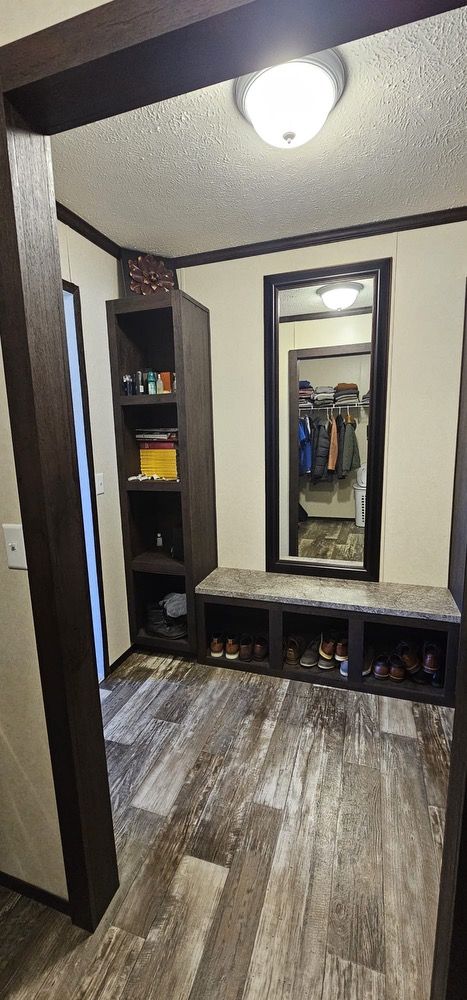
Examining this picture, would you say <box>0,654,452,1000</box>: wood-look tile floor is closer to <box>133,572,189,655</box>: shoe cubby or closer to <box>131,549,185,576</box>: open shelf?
<box>133,572,189,655</box>: shoe cubby

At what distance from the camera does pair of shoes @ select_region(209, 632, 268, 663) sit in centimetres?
247

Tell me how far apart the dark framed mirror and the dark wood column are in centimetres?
162

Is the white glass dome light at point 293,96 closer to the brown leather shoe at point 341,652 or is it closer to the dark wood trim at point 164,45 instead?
the dark wood trim at point 164,45

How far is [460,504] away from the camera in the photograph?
6.86 feet

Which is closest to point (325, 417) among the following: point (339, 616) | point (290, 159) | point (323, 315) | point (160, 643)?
point (323, 315)

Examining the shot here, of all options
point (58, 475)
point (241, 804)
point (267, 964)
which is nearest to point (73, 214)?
point (58, 475)

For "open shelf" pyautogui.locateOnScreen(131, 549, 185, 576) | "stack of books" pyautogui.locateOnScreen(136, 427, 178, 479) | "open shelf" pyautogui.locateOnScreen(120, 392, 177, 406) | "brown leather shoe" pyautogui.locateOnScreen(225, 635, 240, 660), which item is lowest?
"brown leather shoe" pyautogui.locateOnScreen(225, 635, 240, 660)

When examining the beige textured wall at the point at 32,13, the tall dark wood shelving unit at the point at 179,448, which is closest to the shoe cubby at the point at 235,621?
the tall dark wood shelving unit at the point at 179,448

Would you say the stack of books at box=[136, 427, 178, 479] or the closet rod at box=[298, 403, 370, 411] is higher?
the closet rod at box=[298, 403, 370, 411]

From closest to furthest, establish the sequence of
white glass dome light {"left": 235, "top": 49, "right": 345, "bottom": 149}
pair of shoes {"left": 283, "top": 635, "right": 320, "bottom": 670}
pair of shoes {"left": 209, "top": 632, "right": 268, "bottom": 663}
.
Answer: white glass dome light {"left": 235, "top": 49, "right": 345, "bottom": 149}, pair of shoes {"left": 283, "top": 635, "right": 320, "bottom": 670}, pair of shoes {"left": 209, "top": 632, "right": 268, "bottom": 663}

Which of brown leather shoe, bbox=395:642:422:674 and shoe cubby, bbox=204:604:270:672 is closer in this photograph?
brown leather shoe, bbox=395:642:422:674

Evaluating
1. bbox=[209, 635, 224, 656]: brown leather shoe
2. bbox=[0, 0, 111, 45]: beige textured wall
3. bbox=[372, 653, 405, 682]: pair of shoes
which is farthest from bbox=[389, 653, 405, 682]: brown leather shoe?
bbox=[0, 0, 111, 45]: beige textured wall

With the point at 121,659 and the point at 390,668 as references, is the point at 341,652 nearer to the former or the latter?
the point at 390,668

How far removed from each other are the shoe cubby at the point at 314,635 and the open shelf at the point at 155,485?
3.11 feet
